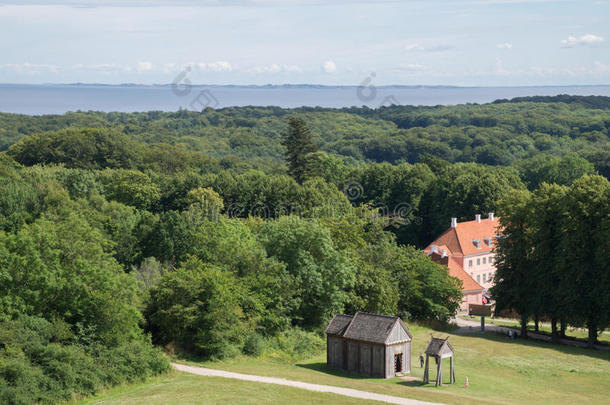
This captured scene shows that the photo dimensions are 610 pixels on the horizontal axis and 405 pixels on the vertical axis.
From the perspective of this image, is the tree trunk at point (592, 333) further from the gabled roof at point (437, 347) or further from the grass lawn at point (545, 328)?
the gabled roof at point (437, 347)

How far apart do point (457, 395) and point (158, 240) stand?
29752 mm

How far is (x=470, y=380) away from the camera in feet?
111

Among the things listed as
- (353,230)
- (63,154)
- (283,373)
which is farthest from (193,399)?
(63,154)

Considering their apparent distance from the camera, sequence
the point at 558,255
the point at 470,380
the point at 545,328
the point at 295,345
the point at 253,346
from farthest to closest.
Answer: the point at 545,328, the point at 558,255, the point at 295,345, the point at 253,346, the point at 470,380

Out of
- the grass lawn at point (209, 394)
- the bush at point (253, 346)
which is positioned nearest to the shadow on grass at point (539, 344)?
the bush at point (253, 346)

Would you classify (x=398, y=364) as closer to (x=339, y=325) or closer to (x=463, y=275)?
(x=339, y=325)

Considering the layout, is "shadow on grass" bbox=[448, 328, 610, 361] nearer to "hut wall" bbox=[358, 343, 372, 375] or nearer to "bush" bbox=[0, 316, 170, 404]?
"hut wall" bbox=[358, 343, 372, 375]

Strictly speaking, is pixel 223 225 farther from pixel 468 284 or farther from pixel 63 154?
pixel 63 154

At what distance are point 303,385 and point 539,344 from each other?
22.8 metres

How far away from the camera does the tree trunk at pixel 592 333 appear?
150 feet

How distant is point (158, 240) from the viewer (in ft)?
173

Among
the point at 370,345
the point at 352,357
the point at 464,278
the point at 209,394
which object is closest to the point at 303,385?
the point at 209,394

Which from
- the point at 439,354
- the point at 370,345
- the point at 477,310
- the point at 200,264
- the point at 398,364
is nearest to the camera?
the point at 439,354

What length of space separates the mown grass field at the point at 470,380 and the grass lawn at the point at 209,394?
0.13ft
